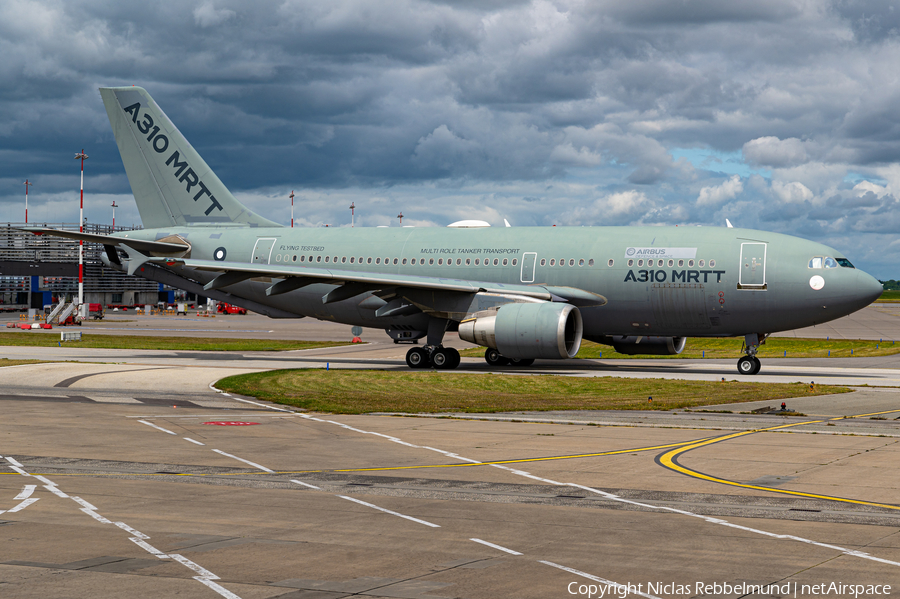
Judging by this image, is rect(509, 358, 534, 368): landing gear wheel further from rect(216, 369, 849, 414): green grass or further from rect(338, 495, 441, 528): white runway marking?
rect(338, 495, 441, 528): white runway marking

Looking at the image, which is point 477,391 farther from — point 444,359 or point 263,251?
point 263,251

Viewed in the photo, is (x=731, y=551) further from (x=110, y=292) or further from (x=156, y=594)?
(x=110, y=292)

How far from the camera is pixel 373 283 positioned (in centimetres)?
3497

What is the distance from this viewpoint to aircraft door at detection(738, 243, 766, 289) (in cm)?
3262

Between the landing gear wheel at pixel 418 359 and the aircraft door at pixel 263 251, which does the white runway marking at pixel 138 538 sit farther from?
the aircraft door at pixel 263 251

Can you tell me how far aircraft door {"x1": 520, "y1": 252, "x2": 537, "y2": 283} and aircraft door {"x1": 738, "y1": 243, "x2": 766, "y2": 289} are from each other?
8.08m

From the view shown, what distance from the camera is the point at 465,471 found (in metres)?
14.9

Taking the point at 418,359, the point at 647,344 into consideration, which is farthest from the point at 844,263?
the point at 418,359

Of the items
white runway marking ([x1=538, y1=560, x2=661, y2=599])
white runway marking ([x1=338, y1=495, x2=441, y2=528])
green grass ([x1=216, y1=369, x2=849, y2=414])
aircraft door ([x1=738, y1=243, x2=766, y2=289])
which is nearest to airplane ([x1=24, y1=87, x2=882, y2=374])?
→ aircraft door ([x1=738, y1=243, x2=766, y2=289])

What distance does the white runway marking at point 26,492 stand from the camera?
488 inches

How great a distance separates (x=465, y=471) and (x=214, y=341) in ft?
140

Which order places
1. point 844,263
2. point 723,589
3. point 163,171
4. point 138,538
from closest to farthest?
1. point 723,589
2. point 138,538
3. point 844,263
4. point 163,171

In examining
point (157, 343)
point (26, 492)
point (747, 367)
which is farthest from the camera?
point (157, 343)

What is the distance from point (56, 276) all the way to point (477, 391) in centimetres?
10942
